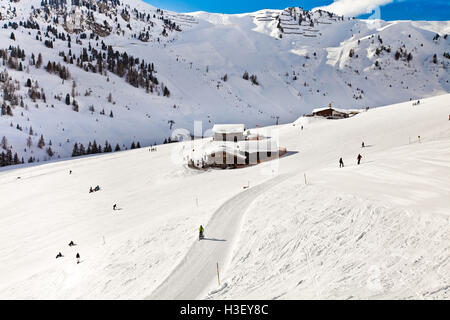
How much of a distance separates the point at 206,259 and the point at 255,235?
3589 millimetres

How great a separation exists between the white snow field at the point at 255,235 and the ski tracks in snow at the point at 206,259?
79 millimetres

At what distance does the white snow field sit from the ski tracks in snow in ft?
0.26

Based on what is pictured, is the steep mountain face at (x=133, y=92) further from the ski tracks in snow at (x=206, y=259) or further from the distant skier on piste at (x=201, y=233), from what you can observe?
the distant skier on piste at (x=201, y=233)

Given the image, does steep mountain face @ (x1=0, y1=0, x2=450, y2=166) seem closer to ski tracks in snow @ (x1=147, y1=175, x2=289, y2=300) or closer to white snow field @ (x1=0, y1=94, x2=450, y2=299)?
white snow field @ (x1=0, y1=94, x2=450, y2=299)

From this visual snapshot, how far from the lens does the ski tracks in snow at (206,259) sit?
14211 mm

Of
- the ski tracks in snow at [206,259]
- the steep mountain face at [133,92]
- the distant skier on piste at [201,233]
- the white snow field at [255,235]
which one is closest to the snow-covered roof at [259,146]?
the white snow field at [255,235]

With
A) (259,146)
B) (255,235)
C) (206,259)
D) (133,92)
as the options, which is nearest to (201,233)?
(206,259)

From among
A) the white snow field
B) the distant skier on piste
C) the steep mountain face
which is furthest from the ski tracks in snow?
the steep mountain face

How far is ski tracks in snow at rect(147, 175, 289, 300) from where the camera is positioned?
46.6ft

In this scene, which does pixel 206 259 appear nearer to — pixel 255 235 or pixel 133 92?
pixel 255 235

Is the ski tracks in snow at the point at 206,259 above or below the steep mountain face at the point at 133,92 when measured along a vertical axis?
below

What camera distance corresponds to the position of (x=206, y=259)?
16.8m

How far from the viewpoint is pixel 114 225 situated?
27188mm
